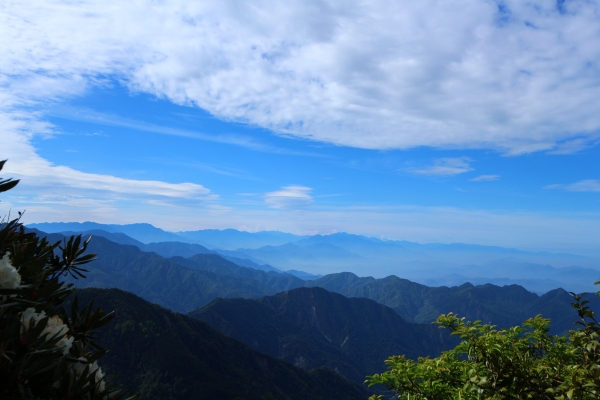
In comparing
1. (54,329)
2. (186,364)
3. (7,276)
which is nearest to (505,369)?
(54,329)

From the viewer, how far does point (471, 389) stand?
4.47 metres

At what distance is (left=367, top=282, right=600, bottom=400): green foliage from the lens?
14.1ft

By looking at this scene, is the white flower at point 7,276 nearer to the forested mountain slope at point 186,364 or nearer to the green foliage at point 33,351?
the green foliage at point 33,351

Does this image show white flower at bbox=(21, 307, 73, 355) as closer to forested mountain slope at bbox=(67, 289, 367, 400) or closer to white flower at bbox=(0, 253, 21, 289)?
white flower at bbox=(0, 253, 21, 289)

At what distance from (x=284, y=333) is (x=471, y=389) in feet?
626

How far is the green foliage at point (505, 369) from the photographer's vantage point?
431 cm

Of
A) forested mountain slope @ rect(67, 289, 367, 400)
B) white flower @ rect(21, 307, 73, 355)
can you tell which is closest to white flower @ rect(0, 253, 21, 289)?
white flower @ rect(21, 307, 73, 355)

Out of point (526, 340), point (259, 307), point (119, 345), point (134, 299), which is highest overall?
point (526, 340)

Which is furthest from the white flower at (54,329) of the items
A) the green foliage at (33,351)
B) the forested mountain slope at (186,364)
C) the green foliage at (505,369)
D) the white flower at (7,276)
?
the forested mountain slope at (186,364)

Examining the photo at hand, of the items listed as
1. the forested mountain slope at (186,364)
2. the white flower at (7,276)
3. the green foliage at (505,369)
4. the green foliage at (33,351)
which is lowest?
the forested mountain slope at (186,364)

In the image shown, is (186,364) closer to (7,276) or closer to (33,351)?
(7,276)

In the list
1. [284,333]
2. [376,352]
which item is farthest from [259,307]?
[376,352]

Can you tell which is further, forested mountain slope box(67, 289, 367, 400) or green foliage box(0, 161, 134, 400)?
forested mountain slope box(67, 289, 367, 400)

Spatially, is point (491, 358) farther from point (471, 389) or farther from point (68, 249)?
point (68, 249)
